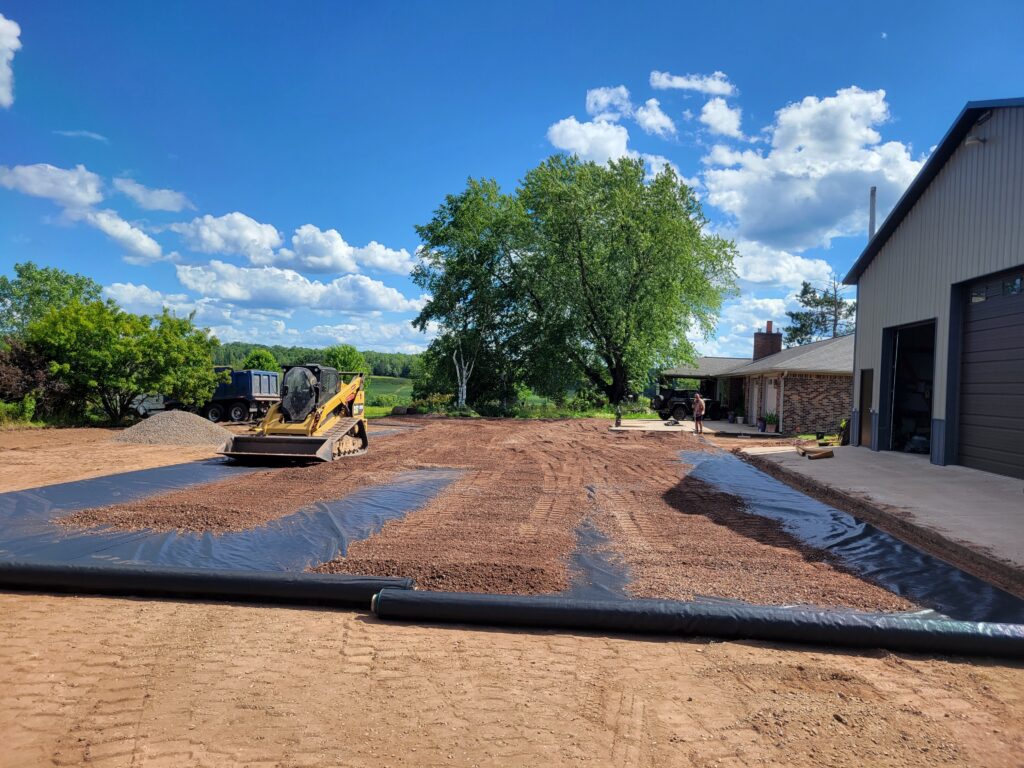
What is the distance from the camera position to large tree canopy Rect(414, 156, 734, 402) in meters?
35.6

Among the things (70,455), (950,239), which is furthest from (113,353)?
(950,239)

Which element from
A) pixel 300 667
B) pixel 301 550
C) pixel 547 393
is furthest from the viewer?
pixel 547 393

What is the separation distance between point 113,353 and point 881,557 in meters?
22.4

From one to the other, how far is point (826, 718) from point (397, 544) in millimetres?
4443

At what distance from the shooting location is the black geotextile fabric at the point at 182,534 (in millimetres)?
6113

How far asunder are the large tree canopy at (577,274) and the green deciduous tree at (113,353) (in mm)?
19099

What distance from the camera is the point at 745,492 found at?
10.7 m

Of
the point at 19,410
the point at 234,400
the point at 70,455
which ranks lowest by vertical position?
the point at 70,455

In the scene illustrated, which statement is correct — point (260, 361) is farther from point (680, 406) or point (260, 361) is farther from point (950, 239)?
point (950, 239)

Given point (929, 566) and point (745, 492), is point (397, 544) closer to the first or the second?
point (929, 566)

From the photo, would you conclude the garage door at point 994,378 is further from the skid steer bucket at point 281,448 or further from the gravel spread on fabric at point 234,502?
the skid steer bucket at point 281,448

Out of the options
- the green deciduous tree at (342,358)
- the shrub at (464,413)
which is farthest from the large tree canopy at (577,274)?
the green deciduous tree at (342,358)

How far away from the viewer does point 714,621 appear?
14.4 ft

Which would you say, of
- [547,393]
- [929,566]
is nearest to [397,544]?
[929,566]
